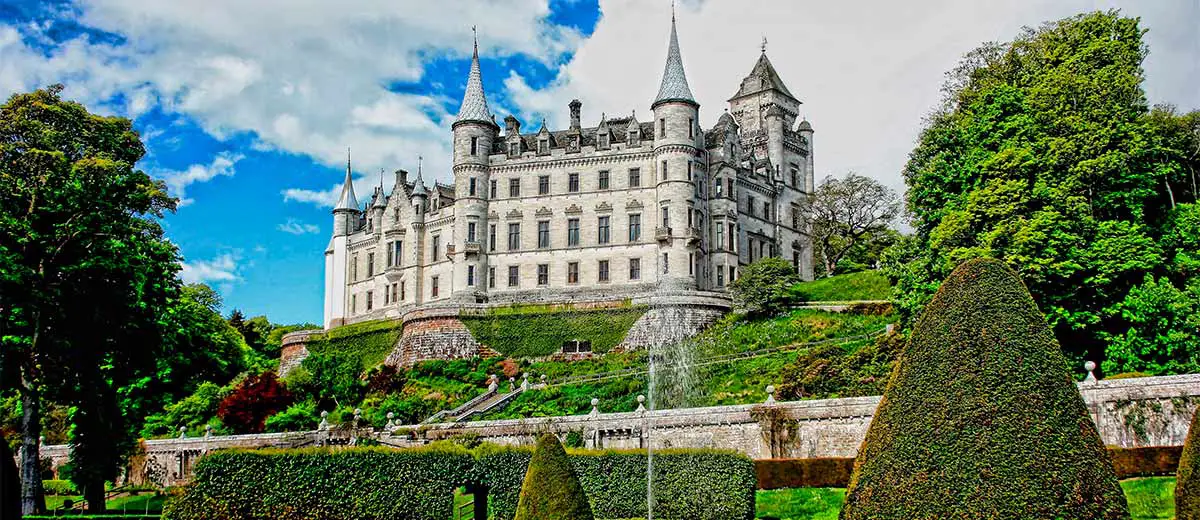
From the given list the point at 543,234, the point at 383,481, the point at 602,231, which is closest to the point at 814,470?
the point at 383,481

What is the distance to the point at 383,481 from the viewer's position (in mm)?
23719

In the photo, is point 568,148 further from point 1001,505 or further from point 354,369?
point 1001,505

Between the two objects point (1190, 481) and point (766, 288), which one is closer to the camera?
point (1190, 481)

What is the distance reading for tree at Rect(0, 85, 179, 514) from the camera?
1057 inches

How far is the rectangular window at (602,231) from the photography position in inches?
2318

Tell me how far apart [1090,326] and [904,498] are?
823 inches

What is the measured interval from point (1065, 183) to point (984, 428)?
21.8 m

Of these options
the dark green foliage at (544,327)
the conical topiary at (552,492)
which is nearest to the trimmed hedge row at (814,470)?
the conical topiary at (552,492)

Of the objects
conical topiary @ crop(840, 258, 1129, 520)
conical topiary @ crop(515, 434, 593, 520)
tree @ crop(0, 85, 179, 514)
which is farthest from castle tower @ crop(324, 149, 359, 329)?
conical topiary @ crop(840, 258, 1129, 520)

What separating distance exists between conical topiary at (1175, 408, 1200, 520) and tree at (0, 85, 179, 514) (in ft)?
80.2

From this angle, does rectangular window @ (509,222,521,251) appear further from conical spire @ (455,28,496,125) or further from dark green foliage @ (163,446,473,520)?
dark green foliage @ (163,446,473,520)

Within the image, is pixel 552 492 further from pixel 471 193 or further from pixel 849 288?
pixel 471 193

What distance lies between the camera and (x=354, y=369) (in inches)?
2005

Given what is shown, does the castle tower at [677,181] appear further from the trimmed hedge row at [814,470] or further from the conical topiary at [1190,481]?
the conical topiary at [1190,481]
